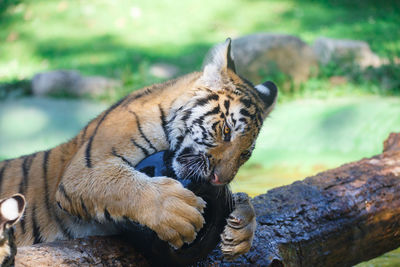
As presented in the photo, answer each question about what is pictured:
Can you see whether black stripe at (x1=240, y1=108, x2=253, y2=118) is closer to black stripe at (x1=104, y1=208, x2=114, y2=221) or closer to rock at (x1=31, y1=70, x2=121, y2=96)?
black stripe at (x1=104, y1=208, x2=114, y2=221)

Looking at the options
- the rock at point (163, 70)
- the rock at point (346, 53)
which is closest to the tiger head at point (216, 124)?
the rock at point (346, 53)

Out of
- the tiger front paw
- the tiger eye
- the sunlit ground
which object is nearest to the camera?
the tiger front paw

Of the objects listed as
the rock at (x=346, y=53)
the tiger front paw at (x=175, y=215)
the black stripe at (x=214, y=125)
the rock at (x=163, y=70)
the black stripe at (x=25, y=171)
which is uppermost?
the black stripe at (x=214, y=125)

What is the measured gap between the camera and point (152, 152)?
89.7 inches

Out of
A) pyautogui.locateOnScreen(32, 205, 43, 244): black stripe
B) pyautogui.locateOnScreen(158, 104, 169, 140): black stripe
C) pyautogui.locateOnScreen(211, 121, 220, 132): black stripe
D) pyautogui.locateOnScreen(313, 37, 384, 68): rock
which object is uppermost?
pyautogui.locateOnScreen(211, 121, 220, 132): black stripe

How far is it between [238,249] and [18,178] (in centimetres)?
124

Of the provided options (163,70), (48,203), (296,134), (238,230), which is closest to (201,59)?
(163,70)

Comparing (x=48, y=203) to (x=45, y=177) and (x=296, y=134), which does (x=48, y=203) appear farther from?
(x=296, y=134)

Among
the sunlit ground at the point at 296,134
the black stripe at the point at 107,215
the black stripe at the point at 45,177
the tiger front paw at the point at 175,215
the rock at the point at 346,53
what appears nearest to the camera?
the tiger front paw at the point at 175,215

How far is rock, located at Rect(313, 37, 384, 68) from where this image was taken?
834 cm

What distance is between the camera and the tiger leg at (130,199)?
1.87m

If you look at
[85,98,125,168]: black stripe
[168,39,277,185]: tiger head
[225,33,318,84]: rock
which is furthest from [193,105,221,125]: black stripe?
[225,33,318,84]: rock

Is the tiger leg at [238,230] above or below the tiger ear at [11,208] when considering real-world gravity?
below

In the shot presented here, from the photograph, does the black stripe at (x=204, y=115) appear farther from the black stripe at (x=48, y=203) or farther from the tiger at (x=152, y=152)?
the black stripe at (x=48, y=203)
